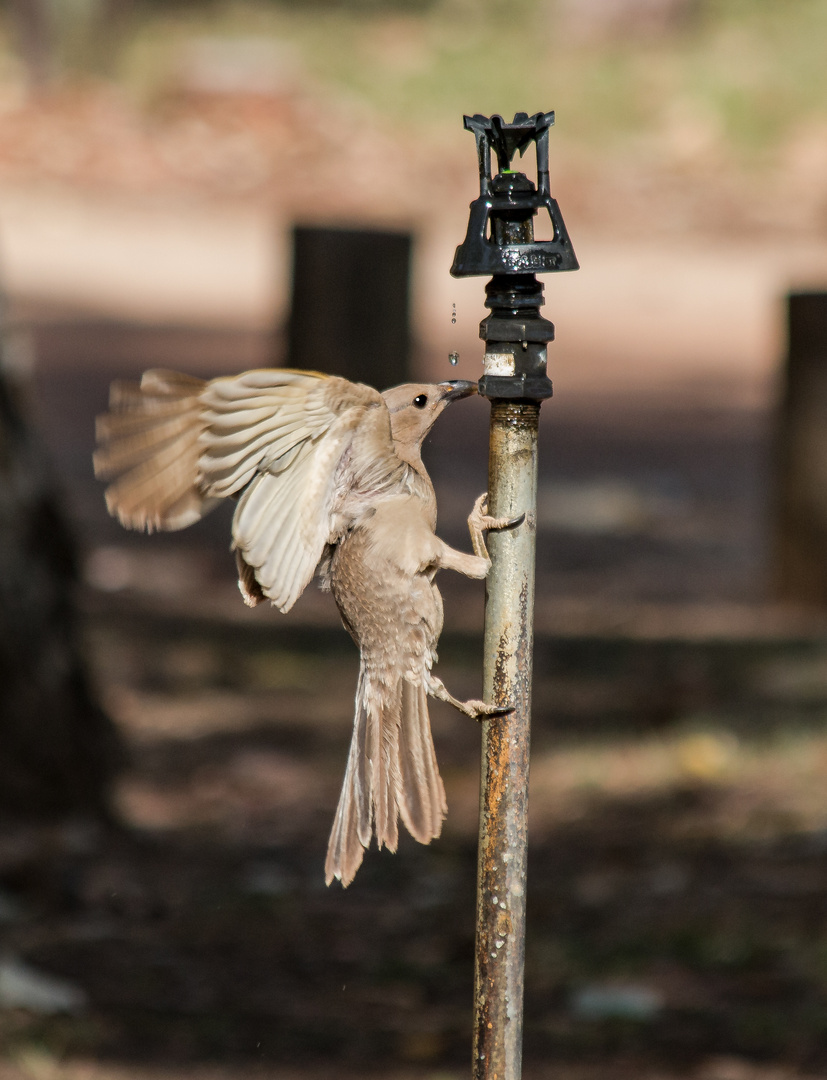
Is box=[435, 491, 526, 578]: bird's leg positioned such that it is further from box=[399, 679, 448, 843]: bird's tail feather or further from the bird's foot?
box=[399, 679, 448, 843]: bird's tail feather

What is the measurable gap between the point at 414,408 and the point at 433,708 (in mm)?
3893

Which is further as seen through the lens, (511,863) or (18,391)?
(18,391)

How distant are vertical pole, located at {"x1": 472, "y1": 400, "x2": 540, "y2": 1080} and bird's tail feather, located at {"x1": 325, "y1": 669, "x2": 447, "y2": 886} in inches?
7.4

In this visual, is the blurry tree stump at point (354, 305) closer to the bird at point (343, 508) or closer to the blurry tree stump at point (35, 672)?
the blurry tree stump at point (35, 672)

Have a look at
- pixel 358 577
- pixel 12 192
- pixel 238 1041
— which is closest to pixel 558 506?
pixel 238 1041

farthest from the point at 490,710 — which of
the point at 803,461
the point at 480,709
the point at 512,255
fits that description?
the point at 803,461

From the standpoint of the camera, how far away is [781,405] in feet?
24.6

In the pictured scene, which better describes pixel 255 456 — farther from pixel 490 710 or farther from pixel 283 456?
pixel 490 710

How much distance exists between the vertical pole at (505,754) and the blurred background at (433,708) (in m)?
1.79

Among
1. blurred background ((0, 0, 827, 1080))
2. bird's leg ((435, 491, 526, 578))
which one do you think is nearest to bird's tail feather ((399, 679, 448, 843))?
bird's leg ((435, 491, 526, 578))

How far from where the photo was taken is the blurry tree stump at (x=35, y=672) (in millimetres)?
5121

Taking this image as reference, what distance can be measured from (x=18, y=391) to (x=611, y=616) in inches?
134

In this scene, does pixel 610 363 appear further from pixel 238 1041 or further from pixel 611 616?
pixel 238 1041

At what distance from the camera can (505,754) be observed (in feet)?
7.10
